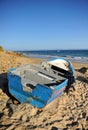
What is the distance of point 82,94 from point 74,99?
0.72 metres

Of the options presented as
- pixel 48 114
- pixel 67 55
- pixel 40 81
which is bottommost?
pixel 48 114

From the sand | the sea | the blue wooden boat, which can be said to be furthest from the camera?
the sea

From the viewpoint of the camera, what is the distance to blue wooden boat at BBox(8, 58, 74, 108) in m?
5.53

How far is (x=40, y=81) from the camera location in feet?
24.6

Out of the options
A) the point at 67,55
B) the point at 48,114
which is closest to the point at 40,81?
the point at 48,114

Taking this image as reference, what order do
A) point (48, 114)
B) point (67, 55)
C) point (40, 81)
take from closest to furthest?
point (48, 114) → point (40, 81) → point (67, 55)

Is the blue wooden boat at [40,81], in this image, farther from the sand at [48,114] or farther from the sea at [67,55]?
the sea at [67,55]

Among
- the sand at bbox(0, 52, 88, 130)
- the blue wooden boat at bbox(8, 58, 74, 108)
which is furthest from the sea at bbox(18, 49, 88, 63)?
the sand at bbox(0, 52, 88, 130)

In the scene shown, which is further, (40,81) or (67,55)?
(67,55)

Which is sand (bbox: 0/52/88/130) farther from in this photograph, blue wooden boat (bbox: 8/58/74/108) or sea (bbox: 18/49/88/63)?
sea (bbox: 18/49/88/63)

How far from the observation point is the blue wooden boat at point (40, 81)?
18.1ft

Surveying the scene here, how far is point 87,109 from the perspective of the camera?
5.77 metres

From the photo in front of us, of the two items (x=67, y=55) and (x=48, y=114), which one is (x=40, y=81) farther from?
(x=67, y=55)

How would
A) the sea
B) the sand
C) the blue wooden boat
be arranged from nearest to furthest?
the sand → the blue wooden boat → the sea
